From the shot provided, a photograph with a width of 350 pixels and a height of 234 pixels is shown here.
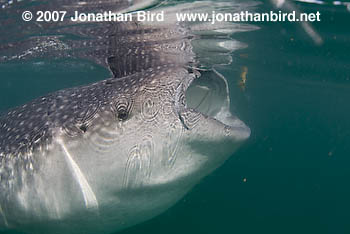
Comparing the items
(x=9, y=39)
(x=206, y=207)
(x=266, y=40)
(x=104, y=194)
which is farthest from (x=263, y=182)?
(x=104, y=194)

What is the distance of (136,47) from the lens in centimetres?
815

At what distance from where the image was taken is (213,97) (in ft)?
13.2

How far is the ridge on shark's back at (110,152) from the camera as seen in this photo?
3.06 m

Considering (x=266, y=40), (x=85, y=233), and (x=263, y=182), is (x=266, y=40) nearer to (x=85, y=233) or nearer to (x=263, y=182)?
(x=85, y=233)

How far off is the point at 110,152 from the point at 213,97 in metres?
1.66

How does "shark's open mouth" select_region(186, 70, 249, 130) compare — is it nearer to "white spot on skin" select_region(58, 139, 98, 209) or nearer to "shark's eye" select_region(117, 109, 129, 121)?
"shark's eye" select_region(117, 109, 129, 121)

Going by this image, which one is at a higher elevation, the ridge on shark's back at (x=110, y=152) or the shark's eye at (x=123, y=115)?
the shark's eye at (x=123, y=115)

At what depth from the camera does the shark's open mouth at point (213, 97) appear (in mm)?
3772

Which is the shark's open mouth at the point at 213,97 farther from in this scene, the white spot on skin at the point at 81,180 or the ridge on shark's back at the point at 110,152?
the white spot on skin at the point at 81,180

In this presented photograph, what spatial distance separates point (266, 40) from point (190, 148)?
739cm

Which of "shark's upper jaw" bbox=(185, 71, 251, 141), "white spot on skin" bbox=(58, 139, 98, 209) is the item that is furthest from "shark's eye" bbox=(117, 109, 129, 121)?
"shark's upper jaw" bbox=(185, 71, 251, 141)

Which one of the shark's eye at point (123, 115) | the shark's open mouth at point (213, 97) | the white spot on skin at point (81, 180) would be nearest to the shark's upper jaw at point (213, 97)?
the shark's open mouth at point (213, 97)

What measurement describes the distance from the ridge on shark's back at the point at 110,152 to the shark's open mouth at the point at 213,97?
0.03m

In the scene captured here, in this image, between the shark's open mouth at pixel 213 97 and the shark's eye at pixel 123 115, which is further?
the shark's open mouth at pixel 213 97
